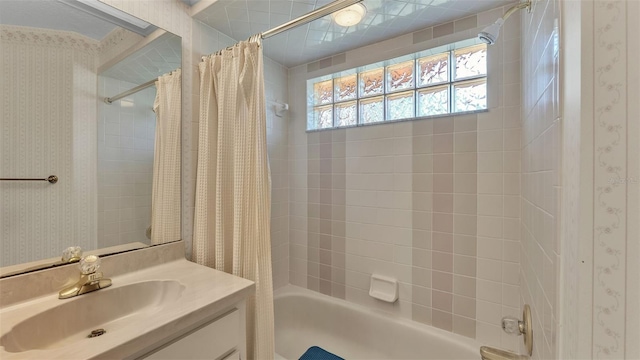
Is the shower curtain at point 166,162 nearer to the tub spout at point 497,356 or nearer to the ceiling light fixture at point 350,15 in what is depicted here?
the ceiling light fixture at point 350,15

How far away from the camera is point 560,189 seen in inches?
18.3

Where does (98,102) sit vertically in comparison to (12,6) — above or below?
below

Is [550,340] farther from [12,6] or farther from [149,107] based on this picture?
[12,6]

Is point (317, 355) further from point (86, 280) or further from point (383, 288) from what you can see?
point (86, 280)

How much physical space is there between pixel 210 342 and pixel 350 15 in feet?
5.25

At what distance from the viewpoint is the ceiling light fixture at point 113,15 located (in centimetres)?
96

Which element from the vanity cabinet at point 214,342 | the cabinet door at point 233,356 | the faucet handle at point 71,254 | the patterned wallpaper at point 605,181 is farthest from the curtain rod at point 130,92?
the patterned wallpaper at point 605,181

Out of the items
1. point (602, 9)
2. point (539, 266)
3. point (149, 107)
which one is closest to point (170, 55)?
point (149, 107)

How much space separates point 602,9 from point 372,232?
143 centimetres

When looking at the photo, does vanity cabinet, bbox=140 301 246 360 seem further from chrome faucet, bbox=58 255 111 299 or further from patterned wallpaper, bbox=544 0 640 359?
patterned wallpaper, bbox=544 0 640 359

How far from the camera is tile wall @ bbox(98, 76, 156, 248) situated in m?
1.01

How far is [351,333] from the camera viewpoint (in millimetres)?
1636

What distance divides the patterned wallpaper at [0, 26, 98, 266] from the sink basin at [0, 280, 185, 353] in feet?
0.76

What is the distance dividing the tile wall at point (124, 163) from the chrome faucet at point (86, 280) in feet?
0.60
